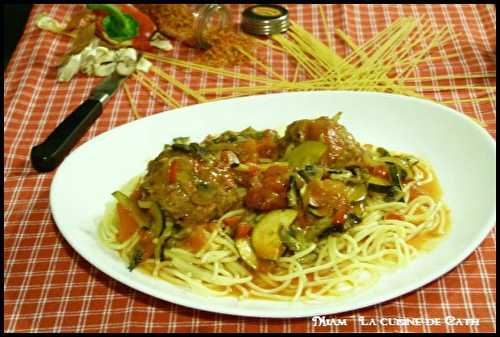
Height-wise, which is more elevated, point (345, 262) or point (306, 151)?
point (306, 151)

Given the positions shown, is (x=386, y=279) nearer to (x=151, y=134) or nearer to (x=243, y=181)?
(x=243, y=181)

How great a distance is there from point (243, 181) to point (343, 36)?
3225mm

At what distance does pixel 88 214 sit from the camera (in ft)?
13.7

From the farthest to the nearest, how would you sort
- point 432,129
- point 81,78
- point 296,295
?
point 81,78, point 432,129, point 296,295

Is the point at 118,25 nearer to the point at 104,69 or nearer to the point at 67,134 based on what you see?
the point at 104,69

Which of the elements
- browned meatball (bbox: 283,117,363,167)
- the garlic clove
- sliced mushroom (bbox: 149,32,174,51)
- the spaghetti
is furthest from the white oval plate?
sliced mushroom (bbox: 149,32,174,51)

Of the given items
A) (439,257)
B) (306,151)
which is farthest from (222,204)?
(439,257)

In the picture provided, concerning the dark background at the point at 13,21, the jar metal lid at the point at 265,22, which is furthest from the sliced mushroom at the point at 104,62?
the dark background at the point at 13,21

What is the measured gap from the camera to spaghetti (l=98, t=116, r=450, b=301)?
3635 mm

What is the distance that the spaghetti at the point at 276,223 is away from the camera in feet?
11.9

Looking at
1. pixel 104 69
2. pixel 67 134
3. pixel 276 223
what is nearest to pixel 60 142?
pixel 67 134

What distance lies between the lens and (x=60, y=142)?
4.87 meters

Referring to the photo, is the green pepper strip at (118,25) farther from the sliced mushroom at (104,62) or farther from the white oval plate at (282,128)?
the white oval plate at (282,128)

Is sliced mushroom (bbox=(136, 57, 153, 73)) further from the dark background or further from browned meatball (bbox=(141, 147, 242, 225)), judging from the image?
the dark background
